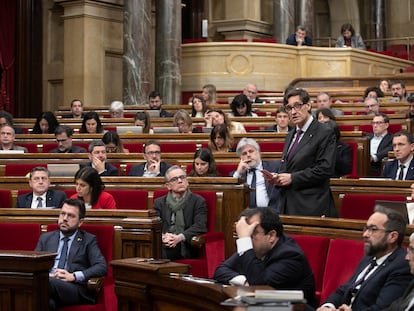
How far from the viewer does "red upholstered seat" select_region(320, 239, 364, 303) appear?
479cm

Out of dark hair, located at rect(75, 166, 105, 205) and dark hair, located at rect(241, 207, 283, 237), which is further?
dark hair, located at rect(75, 166, 105, 205)

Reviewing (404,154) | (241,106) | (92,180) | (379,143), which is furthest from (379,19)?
(92,180)

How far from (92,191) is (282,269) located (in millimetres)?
2456

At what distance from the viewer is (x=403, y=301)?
385 centimetres

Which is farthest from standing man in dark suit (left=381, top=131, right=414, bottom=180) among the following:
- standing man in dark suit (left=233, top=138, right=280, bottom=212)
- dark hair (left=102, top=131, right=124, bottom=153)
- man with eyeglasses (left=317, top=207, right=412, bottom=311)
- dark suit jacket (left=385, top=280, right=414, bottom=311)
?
dark suit jacket (left=385, top=280, right=414, bottom=311)

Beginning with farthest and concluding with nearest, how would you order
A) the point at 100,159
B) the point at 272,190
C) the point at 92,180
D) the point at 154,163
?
the point at 100,159
the point at 154,163
the point at 272,190
the point at 92,180

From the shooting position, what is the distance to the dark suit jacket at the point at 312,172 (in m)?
5.62

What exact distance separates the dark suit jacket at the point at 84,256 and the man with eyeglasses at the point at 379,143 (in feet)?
12.4

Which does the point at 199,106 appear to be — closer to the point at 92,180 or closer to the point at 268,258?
the point at 92,180

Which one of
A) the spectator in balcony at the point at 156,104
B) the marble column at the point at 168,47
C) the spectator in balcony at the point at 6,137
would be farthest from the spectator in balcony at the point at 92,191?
the marble column at the point at 168,47

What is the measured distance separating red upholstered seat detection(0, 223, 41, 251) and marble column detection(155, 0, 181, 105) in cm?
901

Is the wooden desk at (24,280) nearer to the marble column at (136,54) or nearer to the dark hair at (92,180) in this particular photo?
the dark hair at (92,180)

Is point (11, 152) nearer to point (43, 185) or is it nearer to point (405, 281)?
point (43, 185)

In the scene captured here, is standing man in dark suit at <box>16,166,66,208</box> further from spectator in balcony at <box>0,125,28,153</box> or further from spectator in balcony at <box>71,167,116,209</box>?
spectator in balcony at <box>0,125,28,153</box>
